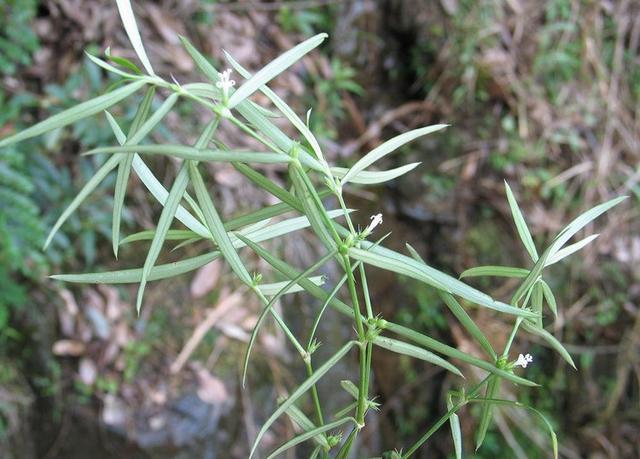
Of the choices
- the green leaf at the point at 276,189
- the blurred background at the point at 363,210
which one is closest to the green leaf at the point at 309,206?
the green leaf at the point at 276,189

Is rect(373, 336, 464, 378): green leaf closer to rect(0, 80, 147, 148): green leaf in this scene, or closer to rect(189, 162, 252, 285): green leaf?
rect(189, 162, 252, 285): green leaf

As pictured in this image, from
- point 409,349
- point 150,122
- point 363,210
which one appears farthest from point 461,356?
point 363,210

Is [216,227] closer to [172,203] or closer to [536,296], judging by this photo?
[172,203]

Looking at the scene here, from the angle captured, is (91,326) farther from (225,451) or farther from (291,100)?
(291,100)

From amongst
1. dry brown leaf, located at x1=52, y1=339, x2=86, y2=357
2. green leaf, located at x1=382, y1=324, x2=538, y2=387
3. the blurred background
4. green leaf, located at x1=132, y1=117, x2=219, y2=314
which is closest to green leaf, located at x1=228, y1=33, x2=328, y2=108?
green leaf, located at x1=132, y1=117, x2=219, y2=314

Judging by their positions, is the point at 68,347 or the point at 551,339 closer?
the point at 551,339
